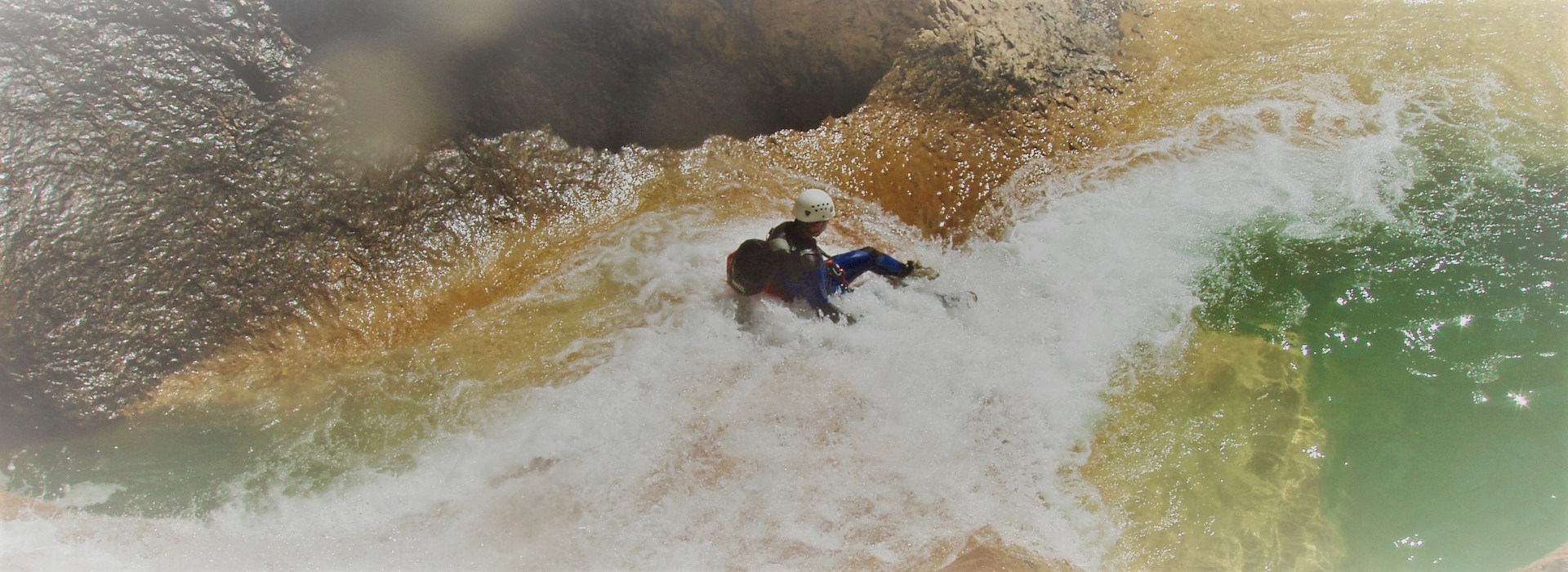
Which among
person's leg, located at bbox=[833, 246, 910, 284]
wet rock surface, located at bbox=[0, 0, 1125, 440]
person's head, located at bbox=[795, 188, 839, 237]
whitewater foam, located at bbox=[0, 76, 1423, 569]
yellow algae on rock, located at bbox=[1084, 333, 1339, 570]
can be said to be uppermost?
wet rock surface, located at bbox=[0, 0, 1125, 440]

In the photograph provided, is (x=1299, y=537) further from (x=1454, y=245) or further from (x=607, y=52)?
(x=607, y=52)

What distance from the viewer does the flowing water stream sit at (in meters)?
3.97

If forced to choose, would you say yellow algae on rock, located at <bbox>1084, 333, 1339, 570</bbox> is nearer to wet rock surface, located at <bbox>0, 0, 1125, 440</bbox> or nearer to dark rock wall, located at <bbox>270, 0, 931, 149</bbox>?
wet rock surface, located at <bbox>0, 0, 1125, 440</bbox>

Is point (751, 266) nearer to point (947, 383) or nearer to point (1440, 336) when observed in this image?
point (947, 383)

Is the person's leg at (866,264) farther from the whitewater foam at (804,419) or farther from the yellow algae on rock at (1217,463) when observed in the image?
the yellow algae on rock at (1217,463)

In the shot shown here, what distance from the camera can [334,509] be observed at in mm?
3979

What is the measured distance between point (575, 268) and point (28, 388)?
126 inches

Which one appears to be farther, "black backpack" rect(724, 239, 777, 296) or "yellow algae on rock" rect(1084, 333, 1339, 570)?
"black backpack" rect(724, 239, 777, 296)

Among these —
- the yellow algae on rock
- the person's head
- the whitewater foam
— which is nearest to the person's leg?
the whitewater foam

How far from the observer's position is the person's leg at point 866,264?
195 inches

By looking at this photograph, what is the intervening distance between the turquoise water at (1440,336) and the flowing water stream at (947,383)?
2 cm

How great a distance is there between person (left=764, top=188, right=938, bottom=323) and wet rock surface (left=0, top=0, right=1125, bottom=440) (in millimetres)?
1741

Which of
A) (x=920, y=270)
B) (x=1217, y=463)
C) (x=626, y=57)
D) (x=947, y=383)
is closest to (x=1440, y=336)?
(x=1217, y=463)

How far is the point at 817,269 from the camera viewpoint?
4.50 metres
